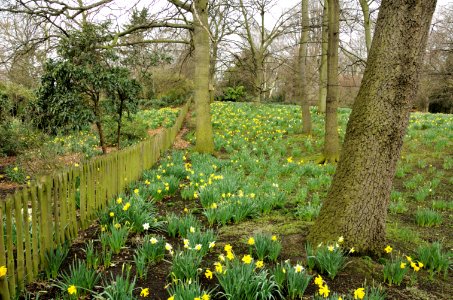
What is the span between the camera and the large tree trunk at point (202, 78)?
959 centimetres

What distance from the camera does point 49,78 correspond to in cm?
813

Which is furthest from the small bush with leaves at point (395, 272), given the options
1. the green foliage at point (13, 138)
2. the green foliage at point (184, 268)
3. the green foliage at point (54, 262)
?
the green foliage at point (13, 138)

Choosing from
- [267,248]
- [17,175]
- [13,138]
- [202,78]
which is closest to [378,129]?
[267,248]

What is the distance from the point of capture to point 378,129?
10.2ft

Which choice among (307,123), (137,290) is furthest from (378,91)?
(307,123)

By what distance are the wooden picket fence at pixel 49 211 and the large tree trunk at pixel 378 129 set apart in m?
2.64

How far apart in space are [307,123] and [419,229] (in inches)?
323

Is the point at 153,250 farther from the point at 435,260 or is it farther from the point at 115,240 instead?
the point at 435,260

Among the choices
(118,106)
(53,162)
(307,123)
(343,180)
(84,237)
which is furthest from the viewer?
(307,123)

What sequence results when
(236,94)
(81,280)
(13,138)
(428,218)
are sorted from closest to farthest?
(81,280) < (428,218) < (13,138) < (236,94)

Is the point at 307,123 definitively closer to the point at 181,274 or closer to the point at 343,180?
the point at 343,180

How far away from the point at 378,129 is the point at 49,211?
3.20 metres

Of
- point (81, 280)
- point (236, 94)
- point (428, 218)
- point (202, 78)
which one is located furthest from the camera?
point (236, 94)

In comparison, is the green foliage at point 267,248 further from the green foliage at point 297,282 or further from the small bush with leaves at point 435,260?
the small bush with leaves at point 435,260
